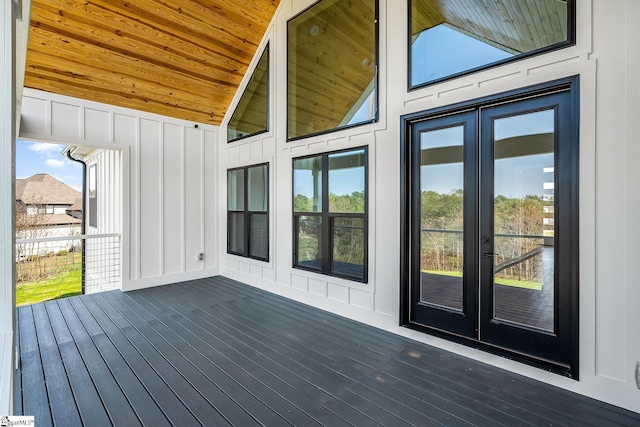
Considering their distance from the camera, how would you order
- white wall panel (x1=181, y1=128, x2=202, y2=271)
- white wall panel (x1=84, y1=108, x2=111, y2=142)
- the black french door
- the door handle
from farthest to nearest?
white wall panel (x1=181, y1=128, x2=202, y2=271), white wall panel (x1=84, y1=108, x2=111, y2=142), the door handle, the black french door

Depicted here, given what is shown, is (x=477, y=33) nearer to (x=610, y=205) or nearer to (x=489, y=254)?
(x=610, y=205)

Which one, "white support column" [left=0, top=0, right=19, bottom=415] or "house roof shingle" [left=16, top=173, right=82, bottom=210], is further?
"house roof shingle" [left=16, top=173, right=82, bottom=210]

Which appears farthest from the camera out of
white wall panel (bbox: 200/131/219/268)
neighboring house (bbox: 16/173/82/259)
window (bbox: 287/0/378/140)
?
neighboring house (bbox: 16/173/82/259)

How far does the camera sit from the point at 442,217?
2955 millimetres

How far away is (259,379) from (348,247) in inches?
72.5

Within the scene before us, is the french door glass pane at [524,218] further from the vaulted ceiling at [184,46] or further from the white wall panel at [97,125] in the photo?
the white wall panel at [97,125]

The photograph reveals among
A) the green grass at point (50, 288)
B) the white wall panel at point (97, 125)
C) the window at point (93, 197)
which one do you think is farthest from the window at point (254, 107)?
the green grass at point (50, 288)

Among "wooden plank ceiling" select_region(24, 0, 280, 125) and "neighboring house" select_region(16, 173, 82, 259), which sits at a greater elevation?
"wooden plank ceiling" select_region(24, 0, 280, 125)

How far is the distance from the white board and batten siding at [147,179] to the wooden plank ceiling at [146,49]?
277mm

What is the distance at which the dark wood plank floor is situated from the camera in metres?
1.94

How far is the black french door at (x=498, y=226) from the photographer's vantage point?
227 centimetres

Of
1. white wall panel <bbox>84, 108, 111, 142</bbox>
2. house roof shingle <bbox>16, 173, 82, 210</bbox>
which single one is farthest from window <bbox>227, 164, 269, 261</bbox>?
house roof shingle <bbox>16, 173, 82, 210</bbox>

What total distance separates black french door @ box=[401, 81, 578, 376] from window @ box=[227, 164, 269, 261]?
2.59m

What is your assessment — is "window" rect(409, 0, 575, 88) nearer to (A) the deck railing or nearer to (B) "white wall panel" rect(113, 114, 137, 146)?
(B) "white wall panel" rect(113, 114, 137, 146)
